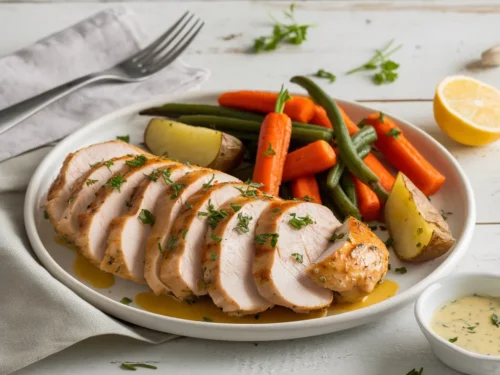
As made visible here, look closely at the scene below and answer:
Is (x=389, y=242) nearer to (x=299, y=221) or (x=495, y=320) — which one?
(x=299, y=221)

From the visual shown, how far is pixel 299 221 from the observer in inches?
145

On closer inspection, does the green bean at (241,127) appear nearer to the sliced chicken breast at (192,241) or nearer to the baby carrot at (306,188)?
the baby carrot at (306,188)

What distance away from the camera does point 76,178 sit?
4.23m

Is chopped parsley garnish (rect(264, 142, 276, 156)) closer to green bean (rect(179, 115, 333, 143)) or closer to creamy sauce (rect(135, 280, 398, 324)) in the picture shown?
green bean (rect(179, 115, 333, 143))

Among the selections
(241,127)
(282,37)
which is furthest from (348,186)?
(282,37)

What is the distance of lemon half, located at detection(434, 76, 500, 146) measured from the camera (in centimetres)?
502

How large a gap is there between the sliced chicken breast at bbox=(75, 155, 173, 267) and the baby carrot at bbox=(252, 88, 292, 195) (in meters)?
0.58

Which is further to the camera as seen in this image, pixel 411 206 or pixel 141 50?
pixel 141 50

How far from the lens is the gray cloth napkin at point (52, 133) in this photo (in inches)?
137

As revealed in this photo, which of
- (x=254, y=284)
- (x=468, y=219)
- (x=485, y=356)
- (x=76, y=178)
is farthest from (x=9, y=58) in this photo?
(x=485, y=356)

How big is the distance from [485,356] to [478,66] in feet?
11.8

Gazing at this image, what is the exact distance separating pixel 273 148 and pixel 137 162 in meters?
0.85

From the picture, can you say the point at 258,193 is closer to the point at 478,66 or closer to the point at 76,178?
the point at 76,178

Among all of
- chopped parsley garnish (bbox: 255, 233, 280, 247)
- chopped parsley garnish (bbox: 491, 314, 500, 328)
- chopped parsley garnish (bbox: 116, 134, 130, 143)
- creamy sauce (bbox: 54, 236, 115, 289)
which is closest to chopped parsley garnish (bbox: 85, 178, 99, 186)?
creamy sauce (bbox: 54, 236, 115, 289)
